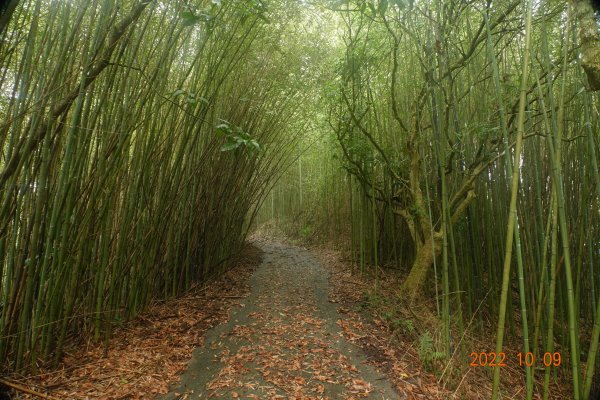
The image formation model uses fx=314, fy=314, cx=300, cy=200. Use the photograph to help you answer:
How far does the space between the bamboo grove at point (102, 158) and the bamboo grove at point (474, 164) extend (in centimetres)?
136

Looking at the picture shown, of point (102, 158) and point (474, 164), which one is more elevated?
point (474, 164)

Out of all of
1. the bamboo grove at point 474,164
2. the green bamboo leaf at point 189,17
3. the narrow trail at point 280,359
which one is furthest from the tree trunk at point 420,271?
the green bamboo leaf at point 189,17

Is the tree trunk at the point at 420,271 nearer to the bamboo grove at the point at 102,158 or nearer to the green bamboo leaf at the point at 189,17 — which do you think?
the bamboo grove at the point at 102,158

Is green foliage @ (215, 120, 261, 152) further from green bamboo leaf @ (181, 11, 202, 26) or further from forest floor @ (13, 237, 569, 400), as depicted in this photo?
forest floor @ (13, 237, 569, 400)

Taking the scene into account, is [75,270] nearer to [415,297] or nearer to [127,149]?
[127,149]

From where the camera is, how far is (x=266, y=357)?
2336 millimetres

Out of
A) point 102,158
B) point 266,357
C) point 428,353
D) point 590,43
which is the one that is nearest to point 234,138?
point 102,158

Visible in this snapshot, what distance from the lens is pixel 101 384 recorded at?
1832mm

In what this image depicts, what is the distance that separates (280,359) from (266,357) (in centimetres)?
11

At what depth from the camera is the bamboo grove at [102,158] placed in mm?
1684

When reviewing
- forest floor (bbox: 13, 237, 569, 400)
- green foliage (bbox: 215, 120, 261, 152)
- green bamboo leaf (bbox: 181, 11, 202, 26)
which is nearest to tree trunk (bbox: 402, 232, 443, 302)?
forest floor (bbox: 13, 237, 569, 400)

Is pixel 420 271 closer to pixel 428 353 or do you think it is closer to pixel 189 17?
pixel 428 353

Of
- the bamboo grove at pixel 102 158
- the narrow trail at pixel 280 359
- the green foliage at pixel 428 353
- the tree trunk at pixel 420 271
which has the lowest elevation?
the narrow trail at pixel 280 359

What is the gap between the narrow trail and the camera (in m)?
1.96
